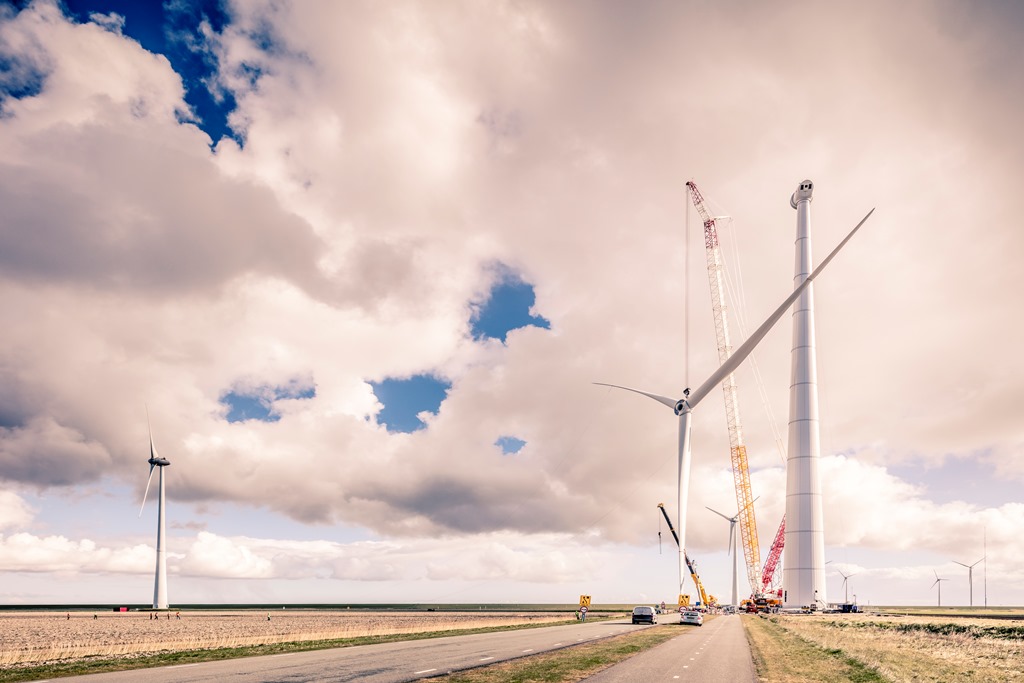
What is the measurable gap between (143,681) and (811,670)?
88.5 feet

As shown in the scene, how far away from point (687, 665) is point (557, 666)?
19.2ft

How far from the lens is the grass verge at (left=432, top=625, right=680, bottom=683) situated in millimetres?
26906

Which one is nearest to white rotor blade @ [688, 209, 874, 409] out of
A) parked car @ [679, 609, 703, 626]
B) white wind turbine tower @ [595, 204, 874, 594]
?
white wind turbine tower @ [595, 204, 874, 594]

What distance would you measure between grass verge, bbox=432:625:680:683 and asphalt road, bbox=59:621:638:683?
1259mm

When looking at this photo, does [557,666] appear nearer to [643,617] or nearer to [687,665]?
[687,665]

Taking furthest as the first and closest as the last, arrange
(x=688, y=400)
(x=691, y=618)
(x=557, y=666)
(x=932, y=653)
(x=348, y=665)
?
(x=688, y=400) → (x=691, y=618) → (x=932, y=653) → (x=557, y=666) → (x=348, y=665)

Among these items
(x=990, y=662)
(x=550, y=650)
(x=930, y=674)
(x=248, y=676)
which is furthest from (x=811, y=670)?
(x=248, y=676)

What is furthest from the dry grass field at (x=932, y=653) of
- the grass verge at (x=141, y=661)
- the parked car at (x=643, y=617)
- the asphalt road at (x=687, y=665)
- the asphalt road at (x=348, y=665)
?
the grass verge at (x=141, y=661)

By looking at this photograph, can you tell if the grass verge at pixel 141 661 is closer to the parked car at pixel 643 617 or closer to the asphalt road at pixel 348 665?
the asphalt road at pixel 348 665

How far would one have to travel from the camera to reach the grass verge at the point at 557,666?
88.3 ft

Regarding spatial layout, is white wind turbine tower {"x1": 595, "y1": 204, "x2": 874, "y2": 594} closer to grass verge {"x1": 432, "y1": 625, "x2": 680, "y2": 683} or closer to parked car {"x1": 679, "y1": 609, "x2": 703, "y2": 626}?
parked car {"x1": 679, "y1": 609, "x2": 703, "y2": 626}

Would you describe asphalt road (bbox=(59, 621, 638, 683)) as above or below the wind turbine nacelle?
below

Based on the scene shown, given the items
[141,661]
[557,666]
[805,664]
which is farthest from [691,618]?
[141,661]

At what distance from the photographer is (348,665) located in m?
31.4
